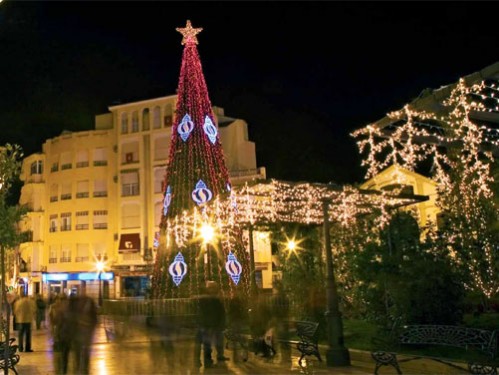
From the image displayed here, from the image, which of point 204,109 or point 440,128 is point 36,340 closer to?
point 204,109

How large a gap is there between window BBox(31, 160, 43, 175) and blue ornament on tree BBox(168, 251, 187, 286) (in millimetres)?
34966

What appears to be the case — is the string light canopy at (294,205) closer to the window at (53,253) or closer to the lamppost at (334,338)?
the lamppost at (334,338)

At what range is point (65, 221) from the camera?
170 feet

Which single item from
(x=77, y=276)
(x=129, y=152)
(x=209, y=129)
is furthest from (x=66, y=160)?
(x=209, y=129)

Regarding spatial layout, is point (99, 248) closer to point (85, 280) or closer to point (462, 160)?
point (85, 280)

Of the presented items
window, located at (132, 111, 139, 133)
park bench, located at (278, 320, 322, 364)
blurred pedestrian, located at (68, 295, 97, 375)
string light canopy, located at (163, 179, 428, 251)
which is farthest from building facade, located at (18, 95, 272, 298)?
blurred pedestrian, located at (68, 295, 97, 375)

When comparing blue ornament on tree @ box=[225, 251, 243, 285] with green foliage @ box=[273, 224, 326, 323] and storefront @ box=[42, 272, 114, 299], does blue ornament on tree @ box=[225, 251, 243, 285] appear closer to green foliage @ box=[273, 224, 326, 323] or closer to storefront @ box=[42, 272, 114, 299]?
green foliage @ box=[273, 224, 326, 323]

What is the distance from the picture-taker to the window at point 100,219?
51094mm

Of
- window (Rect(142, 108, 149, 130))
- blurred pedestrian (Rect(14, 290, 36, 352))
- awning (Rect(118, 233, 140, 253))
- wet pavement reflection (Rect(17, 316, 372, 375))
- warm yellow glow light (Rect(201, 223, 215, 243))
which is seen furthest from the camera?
window (Rect(142, 108, 149, 130))

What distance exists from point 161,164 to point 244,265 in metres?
26.3

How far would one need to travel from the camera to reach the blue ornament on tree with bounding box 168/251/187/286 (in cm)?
2409

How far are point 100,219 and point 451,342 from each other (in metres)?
44.1

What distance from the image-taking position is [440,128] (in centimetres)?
1559

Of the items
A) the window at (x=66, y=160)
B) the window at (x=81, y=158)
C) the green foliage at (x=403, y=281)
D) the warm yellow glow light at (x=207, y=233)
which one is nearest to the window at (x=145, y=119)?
the window at (x=81, y=158)
